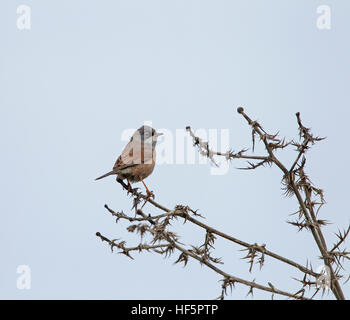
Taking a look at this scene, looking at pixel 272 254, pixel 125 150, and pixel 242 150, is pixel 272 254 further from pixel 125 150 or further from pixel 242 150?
pixel 125 150

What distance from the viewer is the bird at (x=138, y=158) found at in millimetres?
6383

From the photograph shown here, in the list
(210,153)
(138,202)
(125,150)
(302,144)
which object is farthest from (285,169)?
(125,150)

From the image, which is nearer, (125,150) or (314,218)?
(314,218)

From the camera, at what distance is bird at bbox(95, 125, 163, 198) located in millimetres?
6383

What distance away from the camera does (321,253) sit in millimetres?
3043

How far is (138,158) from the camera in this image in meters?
6.57

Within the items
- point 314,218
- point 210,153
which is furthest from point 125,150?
point 314,218
